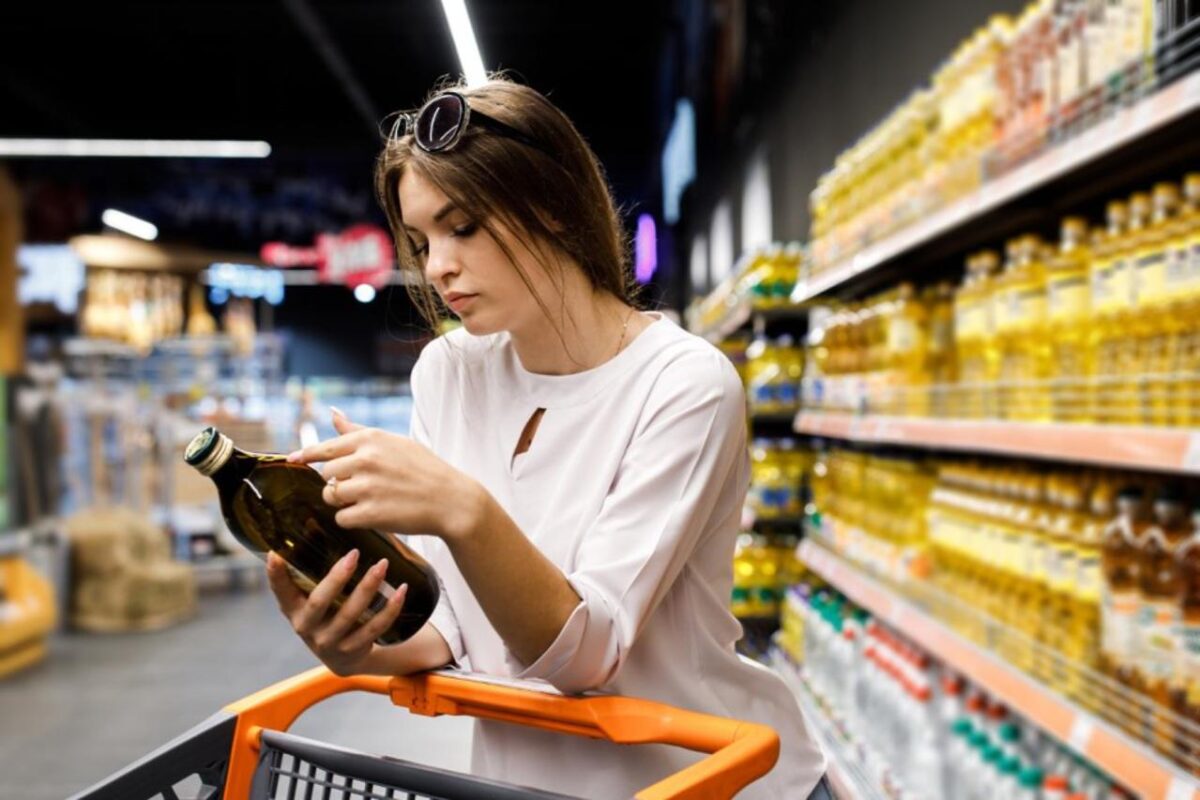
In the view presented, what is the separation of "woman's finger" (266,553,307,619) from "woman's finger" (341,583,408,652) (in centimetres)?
6

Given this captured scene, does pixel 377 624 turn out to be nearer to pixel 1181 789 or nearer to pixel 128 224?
pixel 1181 789

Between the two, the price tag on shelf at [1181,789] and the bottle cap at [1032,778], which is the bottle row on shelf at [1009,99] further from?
the bottle cap at [1032,778]

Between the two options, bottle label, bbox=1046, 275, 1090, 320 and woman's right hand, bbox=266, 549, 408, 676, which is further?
bottle label, bbox=1046, 275, 1090, 320

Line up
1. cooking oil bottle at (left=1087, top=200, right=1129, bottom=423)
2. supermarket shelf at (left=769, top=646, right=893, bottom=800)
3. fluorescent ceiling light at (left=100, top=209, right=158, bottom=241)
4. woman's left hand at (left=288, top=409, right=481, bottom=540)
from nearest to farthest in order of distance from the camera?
woman's left hand at (left=288, top=409, right=481, bottom=540) → cooking oil bottle at (left=1087, top=200, right=1129, bottom=423) → supermarket shelf at (left=769, top=646, right=893, bottom=800) → fluorescent ceiling light at (left=100, top=209, right=158, bottom=241)

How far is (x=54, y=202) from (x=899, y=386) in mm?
10774

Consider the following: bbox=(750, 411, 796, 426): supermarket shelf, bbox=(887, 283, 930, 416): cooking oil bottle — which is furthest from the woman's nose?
bbox=(750, 411, 796, 426): supermarket shelf

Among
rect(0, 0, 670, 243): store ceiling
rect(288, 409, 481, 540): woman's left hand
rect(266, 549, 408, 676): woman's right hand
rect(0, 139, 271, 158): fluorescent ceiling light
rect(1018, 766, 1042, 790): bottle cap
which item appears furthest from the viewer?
rect(0, 139, 271, 158): fluorescent ceiling light

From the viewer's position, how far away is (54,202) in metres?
11.5

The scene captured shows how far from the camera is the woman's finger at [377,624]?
1016 mm

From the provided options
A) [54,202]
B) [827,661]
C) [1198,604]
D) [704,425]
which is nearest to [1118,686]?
[1198,604]

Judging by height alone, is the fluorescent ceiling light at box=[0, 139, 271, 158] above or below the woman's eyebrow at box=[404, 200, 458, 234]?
above

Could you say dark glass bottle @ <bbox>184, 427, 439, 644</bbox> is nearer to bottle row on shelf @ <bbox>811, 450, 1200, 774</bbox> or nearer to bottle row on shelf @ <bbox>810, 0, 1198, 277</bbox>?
bottle row on shelf @ <bbox>811, 450, 1200, 774</bbox>

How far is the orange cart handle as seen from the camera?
2.98 feet

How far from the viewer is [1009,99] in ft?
7.75
